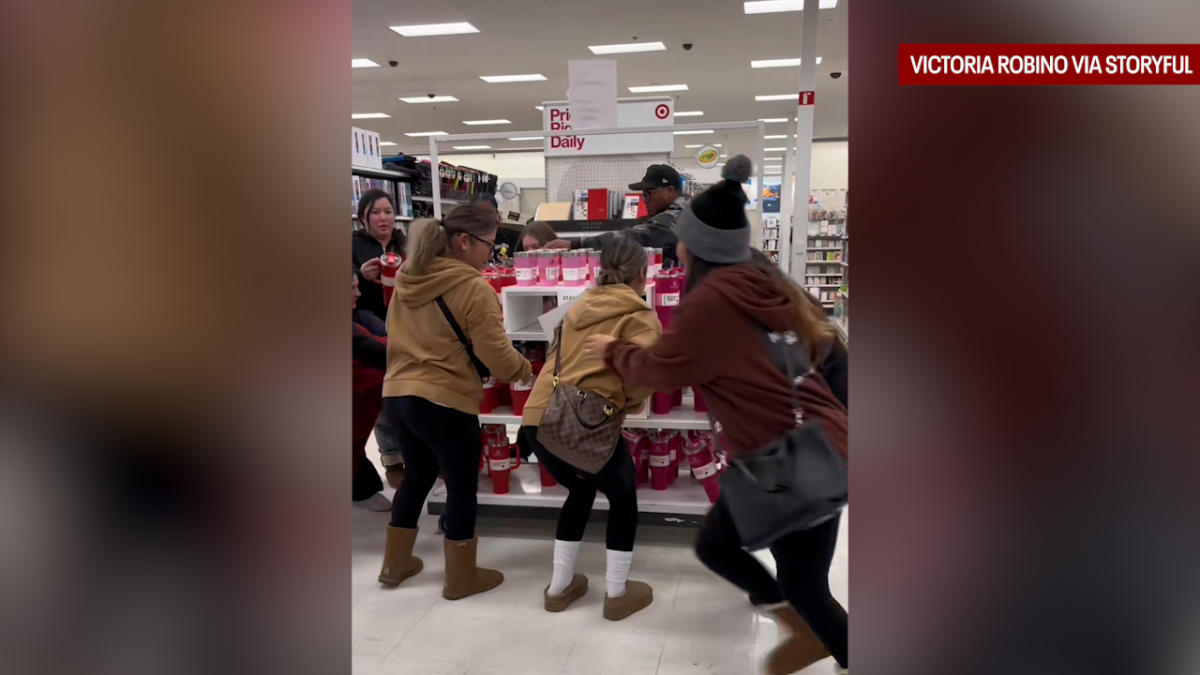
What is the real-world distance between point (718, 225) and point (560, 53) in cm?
854

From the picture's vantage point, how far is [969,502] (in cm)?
61

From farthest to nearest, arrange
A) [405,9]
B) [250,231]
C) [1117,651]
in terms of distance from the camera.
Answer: [405,9], [1117,651], [250,231]

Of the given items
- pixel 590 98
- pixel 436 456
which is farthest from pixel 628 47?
pixel 436 456

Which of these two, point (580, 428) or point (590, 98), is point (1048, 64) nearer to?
point (580, 428)

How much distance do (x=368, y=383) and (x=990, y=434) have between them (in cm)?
264

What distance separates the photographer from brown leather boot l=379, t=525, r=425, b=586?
2.82m

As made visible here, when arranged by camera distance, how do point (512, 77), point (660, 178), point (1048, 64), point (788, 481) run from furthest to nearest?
point (512, 77)
point (660, 178)
point (788, 481)
point (1048, 64)

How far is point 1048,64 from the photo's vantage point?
1.79 ft

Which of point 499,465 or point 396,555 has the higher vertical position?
point 499,465

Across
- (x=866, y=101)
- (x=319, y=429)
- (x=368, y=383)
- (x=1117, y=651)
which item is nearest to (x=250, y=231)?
(x=319, y=429)

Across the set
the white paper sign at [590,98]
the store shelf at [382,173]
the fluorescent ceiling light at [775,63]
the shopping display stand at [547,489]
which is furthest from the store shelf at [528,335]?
the fluorescent ceiling light at [775,63]

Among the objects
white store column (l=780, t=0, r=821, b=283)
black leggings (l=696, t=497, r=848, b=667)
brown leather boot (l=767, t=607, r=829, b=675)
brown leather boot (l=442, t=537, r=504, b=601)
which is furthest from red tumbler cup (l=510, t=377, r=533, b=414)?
brown leather boot (l=767, t=607, r=829, b=675)

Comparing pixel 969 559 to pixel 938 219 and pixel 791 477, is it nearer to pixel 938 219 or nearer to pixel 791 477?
pixel 938 219

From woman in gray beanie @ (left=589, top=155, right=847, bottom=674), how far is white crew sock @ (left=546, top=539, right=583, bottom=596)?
1.08m
